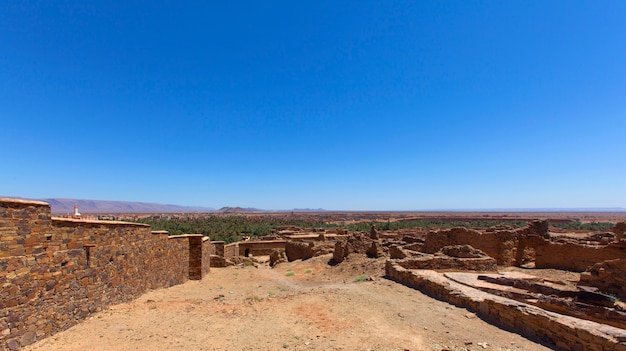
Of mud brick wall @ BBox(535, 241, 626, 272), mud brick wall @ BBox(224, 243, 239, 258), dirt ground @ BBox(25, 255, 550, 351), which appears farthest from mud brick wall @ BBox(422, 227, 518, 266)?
mud brick wall @ BBox(224, 243, 239, 258)

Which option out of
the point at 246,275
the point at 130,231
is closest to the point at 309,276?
the point at 246,275

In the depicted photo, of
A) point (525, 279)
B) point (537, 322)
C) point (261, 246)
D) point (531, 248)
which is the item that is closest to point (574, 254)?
point (531, 248)

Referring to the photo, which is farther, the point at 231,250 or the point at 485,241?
the point at 231,250

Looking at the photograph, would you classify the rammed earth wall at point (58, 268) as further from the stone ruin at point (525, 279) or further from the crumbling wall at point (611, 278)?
the crumbling wall at point (611, 278)

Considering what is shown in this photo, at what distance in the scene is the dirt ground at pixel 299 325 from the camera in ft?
23.1

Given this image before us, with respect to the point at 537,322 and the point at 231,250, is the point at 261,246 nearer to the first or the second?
the point at 231,250

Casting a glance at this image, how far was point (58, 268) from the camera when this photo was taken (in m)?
8.15

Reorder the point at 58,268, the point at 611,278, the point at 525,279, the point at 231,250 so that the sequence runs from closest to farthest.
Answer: the point at 58,268 < the point at 611,278 < the point at 525,279 < the point at 231,250

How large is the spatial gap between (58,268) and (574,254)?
68.1 feet

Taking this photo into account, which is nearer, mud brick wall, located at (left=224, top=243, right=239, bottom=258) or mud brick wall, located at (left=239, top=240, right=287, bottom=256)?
mud brick wall, located at (left=224, top=243, right=239, bottom=258)

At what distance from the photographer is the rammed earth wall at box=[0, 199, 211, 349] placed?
22.6ft

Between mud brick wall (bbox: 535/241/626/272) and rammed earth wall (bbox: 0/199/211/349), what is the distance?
61.9ft

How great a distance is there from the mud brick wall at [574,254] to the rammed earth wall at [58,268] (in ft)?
61.9

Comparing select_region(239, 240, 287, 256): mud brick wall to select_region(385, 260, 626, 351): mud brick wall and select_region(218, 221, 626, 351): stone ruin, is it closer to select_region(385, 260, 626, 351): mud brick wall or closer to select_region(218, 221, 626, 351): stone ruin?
select_region(218, 221, 626, 351): stone ruin
